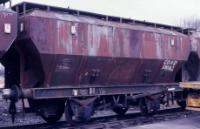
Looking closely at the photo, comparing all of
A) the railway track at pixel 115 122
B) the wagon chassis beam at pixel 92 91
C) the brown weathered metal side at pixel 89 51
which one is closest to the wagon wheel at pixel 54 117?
the railway track at pixel 115 122

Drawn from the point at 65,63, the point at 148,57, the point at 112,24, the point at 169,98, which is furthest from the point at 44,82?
the point at 169,98

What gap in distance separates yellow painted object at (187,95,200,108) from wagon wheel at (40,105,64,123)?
174 inches

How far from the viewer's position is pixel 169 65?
1449 centimetres

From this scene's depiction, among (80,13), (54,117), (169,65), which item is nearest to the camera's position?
(80,13)

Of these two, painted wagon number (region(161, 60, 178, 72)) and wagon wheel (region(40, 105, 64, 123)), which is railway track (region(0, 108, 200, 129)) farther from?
painted wagon number (region(161, 60, 178, 72))

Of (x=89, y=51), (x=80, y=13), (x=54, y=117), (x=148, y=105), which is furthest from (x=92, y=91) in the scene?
(x=148, y=105)

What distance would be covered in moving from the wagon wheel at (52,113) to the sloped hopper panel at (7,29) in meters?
2.55

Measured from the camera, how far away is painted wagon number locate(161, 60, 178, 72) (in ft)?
46.7

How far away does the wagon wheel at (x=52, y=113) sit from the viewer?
1106 cm

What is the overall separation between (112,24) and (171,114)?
4.75 meters

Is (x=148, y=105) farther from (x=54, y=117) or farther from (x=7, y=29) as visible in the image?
(x=7, y=29)

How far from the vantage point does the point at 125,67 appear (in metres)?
12.6

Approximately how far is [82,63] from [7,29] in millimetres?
2733

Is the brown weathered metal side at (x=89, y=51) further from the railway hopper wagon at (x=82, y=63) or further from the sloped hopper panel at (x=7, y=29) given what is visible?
the sloped hopper panel at (x=7, y=29)
